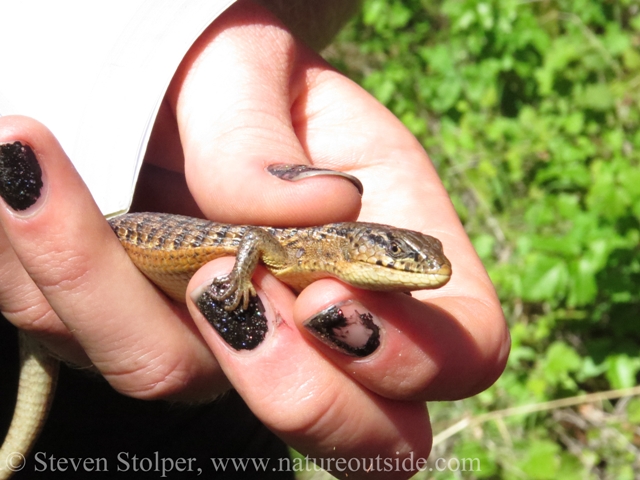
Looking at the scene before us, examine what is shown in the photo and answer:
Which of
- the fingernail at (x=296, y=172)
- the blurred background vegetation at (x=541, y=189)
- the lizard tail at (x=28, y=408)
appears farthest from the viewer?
the blurred background vegetation at (x=541, y=189)

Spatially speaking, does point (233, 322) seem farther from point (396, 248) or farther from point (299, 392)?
point (396, 248)

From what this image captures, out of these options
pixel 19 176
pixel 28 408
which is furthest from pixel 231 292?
pixel 28 408

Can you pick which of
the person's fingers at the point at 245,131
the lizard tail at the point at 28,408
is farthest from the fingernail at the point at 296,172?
the lizard tail at the point at 28,408

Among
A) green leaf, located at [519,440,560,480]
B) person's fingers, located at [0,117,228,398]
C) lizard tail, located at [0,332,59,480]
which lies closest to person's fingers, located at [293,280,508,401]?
person's fingers, located at [0,117,228,398]

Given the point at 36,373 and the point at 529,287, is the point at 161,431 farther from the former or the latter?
the point at 529,287

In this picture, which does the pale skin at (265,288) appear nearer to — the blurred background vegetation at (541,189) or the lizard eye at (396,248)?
the lizard eye at (396,248)

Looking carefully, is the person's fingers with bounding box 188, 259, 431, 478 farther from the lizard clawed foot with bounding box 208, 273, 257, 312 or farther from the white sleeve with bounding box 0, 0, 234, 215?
the white sleeve with bounding box 0, 0, 234, 215

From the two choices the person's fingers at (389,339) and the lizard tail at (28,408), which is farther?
the lizard tail at (28,408)
